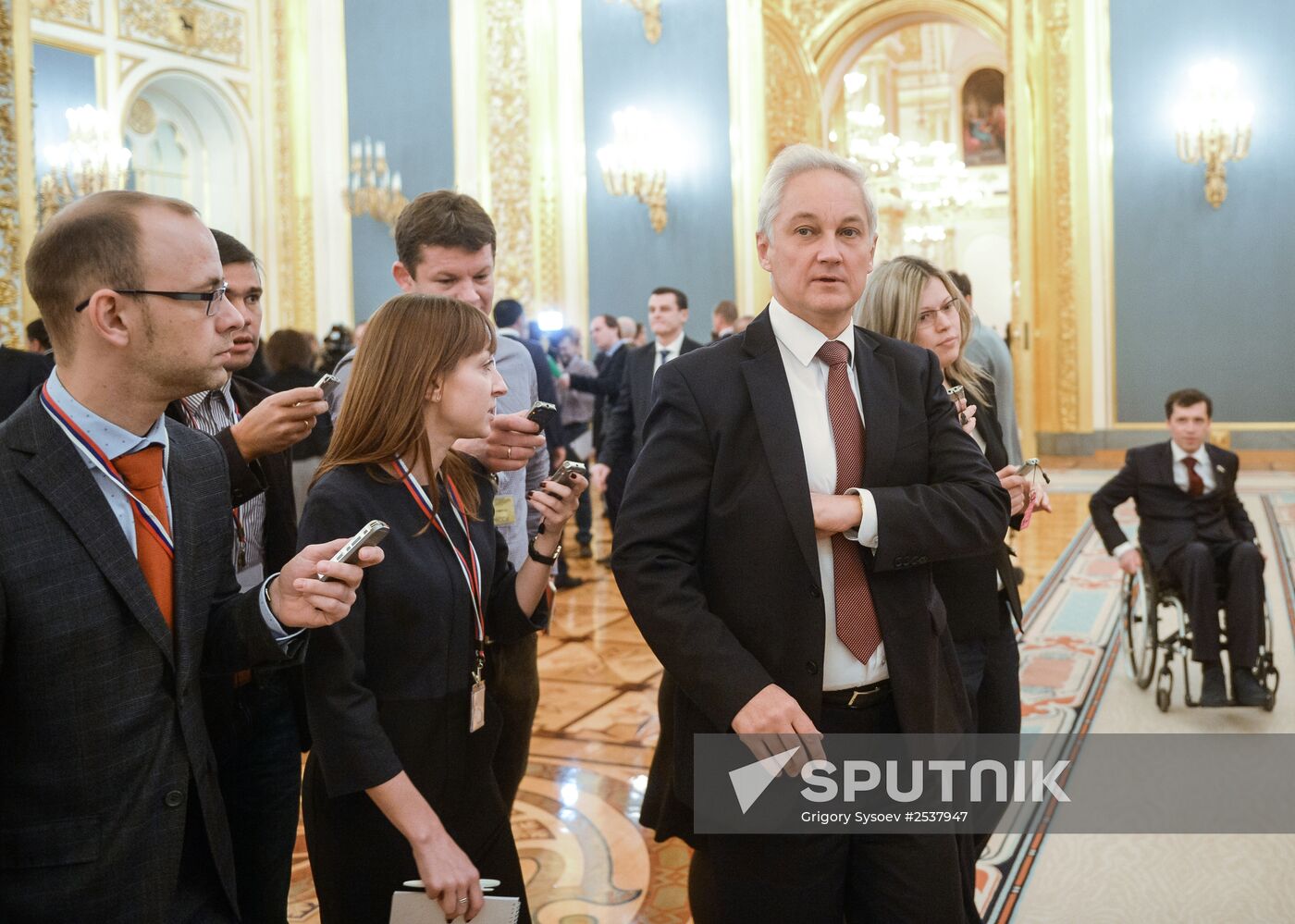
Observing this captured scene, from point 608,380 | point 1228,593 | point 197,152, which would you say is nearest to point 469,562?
point 1228,593

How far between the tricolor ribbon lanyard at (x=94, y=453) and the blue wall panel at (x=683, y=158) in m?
10.1

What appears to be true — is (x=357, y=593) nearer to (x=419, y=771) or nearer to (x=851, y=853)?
(x=419, y=771)

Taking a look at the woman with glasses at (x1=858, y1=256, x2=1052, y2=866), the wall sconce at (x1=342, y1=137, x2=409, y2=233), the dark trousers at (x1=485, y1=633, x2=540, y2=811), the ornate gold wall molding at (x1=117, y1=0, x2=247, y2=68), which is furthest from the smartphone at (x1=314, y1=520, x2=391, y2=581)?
the ornate gold wall molding at (x1=117, y1=0, x2=247, y2=68)

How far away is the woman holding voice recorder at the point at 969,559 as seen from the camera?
8.37ft

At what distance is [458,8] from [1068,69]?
6.41m

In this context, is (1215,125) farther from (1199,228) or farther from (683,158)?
(683,158)

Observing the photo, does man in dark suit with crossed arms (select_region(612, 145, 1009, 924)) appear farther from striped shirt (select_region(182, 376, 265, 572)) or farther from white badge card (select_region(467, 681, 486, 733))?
striped shirt (select_region(182, 376, 265, 572))

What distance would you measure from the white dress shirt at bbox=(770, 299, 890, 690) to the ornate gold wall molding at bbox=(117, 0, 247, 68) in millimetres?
11909

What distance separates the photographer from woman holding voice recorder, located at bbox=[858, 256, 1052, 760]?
2.55m

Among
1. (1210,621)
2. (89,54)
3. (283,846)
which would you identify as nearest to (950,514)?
(283,846)

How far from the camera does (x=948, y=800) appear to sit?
1.83m

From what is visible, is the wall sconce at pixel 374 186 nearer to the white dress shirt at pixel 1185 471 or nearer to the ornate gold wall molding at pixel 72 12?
the ornate gold wall molding at pixel 72 12

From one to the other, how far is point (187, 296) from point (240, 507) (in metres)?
0.75

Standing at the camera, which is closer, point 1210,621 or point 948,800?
point 948,800
